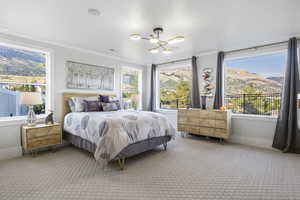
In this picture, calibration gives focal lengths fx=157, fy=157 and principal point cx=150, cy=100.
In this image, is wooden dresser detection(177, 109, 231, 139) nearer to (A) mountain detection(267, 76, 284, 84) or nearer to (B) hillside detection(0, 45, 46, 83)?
(A) mountain detection(267, 76, 284, 84)

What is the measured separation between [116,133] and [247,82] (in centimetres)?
374

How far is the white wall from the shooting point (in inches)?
122

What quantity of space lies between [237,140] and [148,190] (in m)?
3.16

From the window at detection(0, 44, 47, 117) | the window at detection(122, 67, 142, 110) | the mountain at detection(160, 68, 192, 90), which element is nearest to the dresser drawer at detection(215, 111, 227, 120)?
the mountain at detection(160, 68, 192, 90)

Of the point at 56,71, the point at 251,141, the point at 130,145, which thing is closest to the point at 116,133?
the point at 130,145

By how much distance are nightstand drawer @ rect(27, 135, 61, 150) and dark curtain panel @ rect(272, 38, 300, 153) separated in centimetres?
481

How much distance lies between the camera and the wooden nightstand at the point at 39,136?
2.95 m

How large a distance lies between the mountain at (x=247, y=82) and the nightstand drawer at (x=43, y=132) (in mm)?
4420

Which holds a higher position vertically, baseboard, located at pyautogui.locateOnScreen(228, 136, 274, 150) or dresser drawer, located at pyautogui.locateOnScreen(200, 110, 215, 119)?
dresser drawer, located at pyautogui.locateOnScreen(200, 110, 215, 119)

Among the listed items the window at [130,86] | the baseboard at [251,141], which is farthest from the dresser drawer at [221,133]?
the window at [130,86]

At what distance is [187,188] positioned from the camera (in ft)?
6.65

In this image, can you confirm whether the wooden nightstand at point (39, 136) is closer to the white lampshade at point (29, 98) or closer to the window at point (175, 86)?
the white lampshade at point (29, 98)

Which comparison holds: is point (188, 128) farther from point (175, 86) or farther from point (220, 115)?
point (175, 86)

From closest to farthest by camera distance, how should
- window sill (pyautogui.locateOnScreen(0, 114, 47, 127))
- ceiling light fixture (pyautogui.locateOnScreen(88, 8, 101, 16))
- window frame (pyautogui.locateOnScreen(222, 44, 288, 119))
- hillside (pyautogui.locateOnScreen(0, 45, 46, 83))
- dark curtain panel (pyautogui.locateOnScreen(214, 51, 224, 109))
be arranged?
ceiling light fixture (pyautogui.locateOnScreen(88, 8, 101, 16)), window sill (pyautogui.locateOnScreen(0, 114, 47, 127)), hillside (pyautogui.locateOnScreen(0, 45, 46, 83)), window frame (pyautogui.locateOnScreen(222, 44, 288, 119)), dark curtain panel (pyautogui.locateOnScreen(214, 51, 224, 109))
